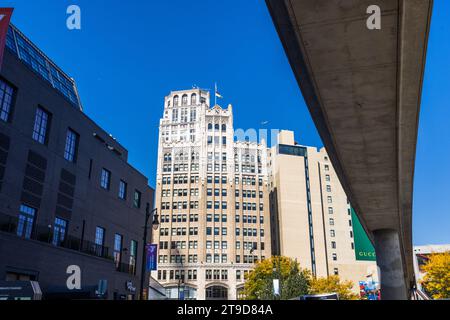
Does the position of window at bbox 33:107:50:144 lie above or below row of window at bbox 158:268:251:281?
above

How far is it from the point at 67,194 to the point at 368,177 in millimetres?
26283

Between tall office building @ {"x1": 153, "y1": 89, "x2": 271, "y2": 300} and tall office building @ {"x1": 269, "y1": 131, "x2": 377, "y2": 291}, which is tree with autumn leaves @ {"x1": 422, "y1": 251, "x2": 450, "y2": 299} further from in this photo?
tall office building @ {"x1": 153, "y1": 89, "x2": 271, "y2": 300}

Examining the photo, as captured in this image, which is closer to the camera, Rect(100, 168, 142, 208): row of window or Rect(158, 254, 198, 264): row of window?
Rect(100, 168, 142, 208): row of window

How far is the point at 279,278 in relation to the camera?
71500 mm

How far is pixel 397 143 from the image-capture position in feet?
50.1

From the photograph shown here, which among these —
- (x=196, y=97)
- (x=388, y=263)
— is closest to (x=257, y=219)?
(x=196, y=97)

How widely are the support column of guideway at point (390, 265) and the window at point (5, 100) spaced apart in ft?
98.8

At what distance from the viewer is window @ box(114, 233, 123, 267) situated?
44.5 metres

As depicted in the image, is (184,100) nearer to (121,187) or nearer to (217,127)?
(217,127)

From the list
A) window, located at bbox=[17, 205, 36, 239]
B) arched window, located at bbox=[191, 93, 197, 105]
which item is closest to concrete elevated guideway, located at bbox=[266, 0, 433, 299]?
window, located at bbox=[17, 205, 36, 239]

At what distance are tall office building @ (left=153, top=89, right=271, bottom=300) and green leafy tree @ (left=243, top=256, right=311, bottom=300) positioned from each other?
29612 mm

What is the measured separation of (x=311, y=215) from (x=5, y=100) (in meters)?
107

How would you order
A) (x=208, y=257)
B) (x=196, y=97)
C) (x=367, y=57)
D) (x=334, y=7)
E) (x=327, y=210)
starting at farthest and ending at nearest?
(x=196, y=97) < (x=327, y=210) < (x=208, y=257) < (x=367, y=57) < (x=334, y=7)
